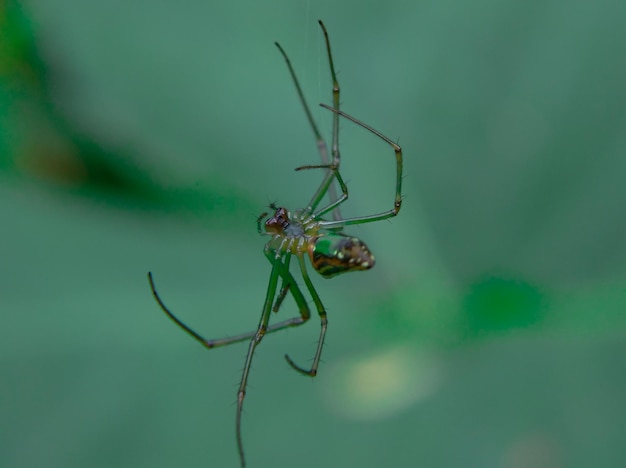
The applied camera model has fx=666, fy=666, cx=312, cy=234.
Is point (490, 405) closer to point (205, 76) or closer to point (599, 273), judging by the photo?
point (599, 273)

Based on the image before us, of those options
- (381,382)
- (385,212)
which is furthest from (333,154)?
(381,382)

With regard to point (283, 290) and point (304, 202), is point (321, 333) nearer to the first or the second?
point (283, 290)

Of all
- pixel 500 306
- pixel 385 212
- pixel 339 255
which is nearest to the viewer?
pixel 339 255

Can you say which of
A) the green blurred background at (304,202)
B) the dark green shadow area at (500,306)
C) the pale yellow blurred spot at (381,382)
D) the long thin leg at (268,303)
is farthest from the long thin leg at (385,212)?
the dark green shadow area at (500,306)

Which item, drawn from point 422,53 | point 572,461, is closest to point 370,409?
point 572,461

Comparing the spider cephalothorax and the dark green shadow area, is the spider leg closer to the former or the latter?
the spider cephalothorax

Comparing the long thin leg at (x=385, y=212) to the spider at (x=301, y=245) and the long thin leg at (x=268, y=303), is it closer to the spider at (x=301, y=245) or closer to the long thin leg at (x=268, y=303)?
the spider at (x=301, y=245)
